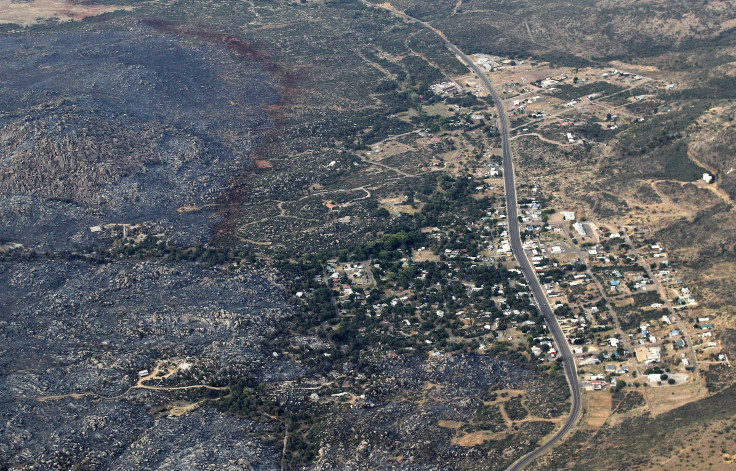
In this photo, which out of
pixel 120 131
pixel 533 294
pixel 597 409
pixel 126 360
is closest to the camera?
pixel 597 409

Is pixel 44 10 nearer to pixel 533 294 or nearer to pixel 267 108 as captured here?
pixel 267 108

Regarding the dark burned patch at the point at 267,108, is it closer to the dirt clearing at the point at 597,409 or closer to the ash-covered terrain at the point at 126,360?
the ash-covered terrain at the point at 126,360

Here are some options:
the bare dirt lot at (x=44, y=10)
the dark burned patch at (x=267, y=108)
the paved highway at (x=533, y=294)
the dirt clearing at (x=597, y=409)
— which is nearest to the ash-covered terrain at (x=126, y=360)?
the dark burned patch at (x=267, y=108)

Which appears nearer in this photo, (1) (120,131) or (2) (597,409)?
(2) (597,409)

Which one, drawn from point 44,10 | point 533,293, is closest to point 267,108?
point 533,293

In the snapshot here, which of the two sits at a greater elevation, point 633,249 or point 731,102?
point 731,102

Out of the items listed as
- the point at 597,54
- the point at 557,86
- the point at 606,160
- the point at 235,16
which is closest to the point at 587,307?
the point at 606,160

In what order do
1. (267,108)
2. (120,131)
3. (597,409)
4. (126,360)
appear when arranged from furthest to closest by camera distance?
1. (267,108)
2. (120,131)
3. (126,360)
4. (597,409)

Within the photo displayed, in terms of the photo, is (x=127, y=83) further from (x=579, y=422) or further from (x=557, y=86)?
(x=579, y=422)
